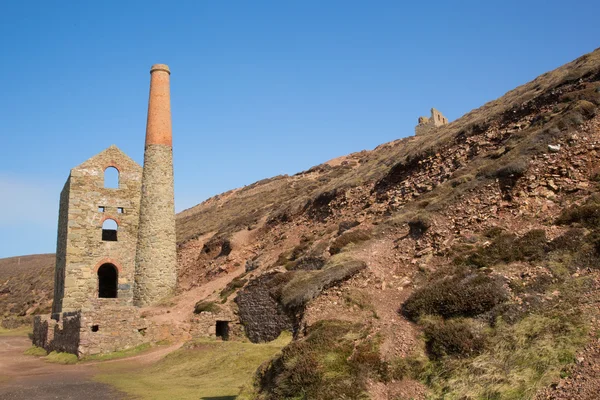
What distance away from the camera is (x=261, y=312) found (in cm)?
2478

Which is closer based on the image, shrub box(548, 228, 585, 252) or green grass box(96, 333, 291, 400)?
shrub box(548, 228, 585, 252)

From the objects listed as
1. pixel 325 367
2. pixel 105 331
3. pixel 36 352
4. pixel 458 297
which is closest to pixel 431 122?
pixel 105 331

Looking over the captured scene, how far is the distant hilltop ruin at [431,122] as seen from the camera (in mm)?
56188

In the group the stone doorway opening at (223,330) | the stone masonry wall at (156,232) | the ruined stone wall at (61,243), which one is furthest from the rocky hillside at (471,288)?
the ruined stone wall at (61,243)

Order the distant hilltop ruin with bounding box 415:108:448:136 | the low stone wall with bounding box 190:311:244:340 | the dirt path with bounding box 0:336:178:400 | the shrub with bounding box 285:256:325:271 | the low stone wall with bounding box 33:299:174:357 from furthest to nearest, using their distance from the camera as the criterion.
→ the distant hilltop ruin with bounding box 415:108:448:136 → the low stone wall with bounding box 190:311:244:340 → the shrub with bounding box 285:256:325:271 → the low stone wall with bounding box 33:299:174:357 → the dirt path with bounding box 0:336:178:400

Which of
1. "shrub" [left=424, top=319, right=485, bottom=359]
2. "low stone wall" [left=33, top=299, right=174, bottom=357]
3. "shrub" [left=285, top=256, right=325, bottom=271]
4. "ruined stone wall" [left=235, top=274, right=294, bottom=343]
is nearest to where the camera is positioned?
"shrub" [left=424, top=319, right=485, bottom=359]

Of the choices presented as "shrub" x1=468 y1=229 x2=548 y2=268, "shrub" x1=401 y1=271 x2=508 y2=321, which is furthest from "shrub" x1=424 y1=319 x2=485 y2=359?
"shrub" x1=468 y1=229 x2=548 y2=268

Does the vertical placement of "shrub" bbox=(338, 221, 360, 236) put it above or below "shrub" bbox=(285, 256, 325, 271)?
above

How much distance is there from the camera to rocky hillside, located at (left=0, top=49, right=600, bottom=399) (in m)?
10.2

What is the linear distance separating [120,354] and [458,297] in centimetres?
1707

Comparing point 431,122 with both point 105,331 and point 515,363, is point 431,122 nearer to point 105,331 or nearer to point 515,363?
point 105,331

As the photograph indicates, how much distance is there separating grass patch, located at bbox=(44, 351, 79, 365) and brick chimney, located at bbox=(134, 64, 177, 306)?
23.2 feet

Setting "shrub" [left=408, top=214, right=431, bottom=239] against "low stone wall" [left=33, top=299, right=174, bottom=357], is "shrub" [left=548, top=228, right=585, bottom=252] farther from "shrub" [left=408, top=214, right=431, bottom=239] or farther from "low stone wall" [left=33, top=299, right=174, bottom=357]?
"low stone wall" [left=33, top=299, right=174, bottom=357]

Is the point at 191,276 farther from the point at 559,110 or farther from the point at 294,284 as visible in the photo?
the point at 559,110
